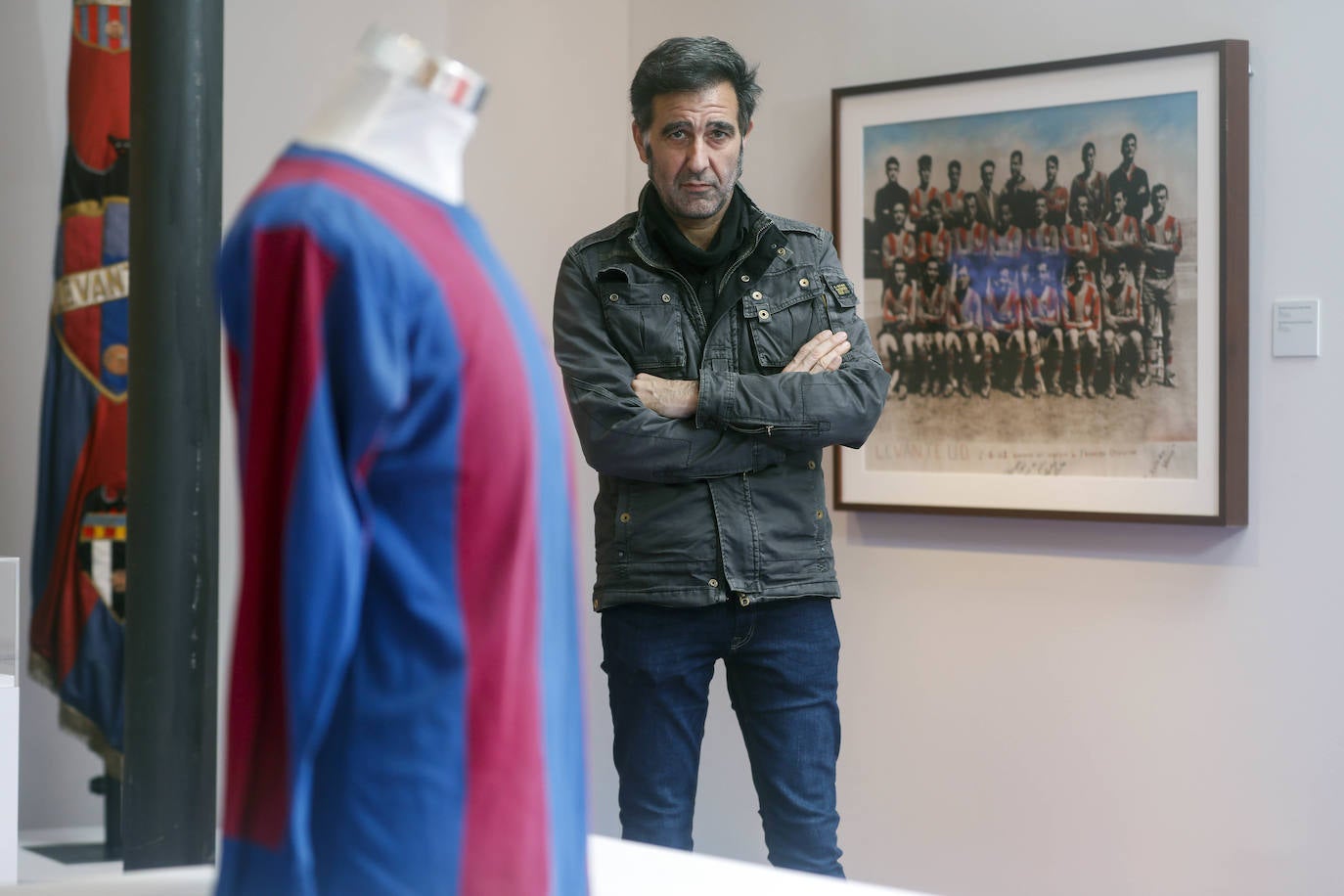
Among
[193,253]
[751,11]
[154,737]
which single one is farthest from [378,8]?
[154,737]

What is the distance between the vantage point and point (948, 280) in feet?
10.5

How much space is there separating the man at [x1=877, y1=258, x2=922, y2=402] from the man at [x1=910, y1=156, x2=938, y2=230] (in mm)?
101

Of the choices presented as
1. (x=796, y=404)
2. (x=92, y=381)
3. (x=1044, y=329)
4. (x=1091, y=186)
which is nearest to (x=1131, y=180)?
(x=1091, y=186)

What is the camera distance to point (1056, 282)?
3051 mm

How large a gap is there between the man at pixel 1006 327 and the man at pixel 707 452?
0.88m

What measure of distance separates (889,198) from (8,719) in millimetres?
2061

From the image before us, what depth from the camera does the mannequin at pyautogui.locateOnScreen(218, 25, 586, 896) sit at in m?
0.94

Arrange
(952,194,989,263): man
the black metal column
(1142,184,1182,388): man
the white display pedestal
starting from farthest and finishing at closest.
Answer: (952,194,989,263): man → (1142,184,1182,388): man → the white display pedestal → the black metal column

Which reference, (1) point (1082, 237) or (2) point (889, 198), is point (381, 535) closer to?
(1) point (1082, 237)

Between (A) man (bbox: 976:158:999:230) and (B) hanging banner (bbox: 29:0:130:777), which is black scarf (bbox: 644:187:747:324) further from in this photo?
(B) hanging banner (bbox: 29:0:130:777)

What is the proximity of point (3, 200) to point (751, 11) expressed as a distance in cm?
181

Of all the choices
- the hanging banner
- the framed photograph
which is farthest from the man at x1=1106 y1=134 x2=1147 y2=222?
the hanging banner

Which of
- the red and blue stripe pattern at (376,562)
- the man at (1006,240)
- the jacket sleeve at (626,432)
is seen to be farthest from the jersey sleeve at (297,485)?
the man at (1006,240)

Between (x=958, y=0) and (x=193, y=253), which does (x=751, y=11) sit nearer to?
(x=958, y=0)
